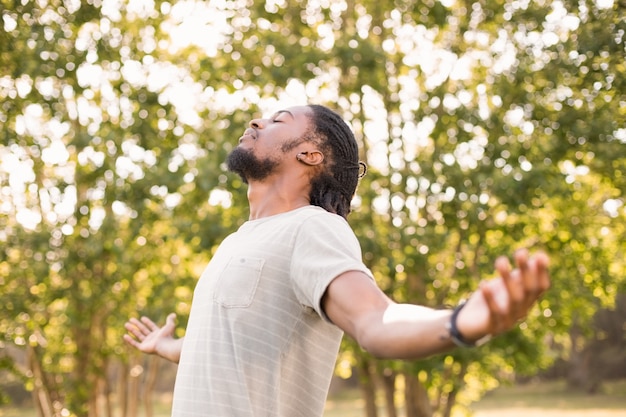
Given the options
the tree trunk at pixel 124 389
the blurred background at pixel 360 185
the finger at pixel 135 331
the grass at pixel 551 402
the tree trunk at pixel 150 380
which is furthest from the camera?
the grass at pixel 551 402

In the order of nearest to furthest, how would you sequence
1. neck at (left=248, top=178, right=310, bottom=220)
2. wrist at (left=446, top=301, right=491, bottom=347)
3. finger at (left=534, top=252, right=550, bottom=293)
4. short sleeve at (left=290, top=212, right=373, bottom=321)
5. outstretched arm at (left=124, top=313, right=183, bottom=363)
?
1. finger at (left=534, top=252, right=550, bottom=293)
2. wrist at (left=446, top=301, right=491, bottom=347)
3. short sleeve at (left=290, top=212, right=373, bottom=321)
4. neck at (left=248, top=178, right=310, bottom=220)
5. outstretched arm at (left=124, top=313, right=183, bottom=363)

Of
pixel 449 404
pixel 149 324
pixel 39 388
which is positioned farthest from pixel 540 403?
pixel 149 324

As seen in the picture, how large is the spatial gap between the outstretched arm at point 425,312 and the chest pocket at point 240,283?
26 cm

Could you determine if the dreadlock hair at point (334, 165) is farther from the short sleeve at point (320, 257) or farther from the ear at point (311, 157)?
the short sleeve at point (320, 257)

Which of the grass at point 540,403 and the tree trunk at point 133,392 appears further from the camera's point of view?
the grass at point 540,403

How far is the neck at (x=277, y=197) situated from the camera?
7.70 ft

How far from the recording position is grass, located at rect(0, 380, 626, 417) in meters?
24.9

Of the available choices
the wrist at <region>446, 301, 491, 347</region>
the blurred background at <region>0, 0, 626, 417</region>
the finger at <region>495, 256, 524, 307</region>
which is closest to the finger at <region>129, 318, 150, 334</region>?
the wrist at <region>446, 301, 491, 347</region>

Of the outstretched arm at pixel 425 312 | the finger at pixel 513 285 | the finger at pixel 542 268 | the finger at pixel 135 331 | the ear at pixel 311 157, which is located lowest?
the finger at pixel 135 331

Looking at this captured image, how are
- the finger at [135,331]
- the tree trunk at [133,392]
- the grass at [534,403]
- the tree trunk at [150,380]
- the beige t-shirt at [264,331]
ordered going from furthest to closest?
the grass at [534,403] < the tree trunk at [150,380] < the tree trunk at [133,392] < the finger at [135,331] < the beige t-shirt at [264,331]

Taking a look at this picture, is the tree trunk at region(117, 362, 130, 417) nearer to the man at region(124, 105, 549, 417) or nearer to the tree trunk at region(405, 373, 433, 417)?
the tree trunk at region(405, 373, 433, 417)

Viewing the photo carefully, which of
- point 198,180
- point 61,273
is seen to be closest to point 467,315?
point 198,180

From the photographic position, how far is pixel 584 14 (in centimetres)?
771

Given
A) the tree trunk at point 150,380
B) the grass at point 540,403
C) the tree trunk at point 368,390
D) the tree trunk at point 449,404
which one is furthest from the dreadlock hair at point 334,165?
the grass at point 540,403
